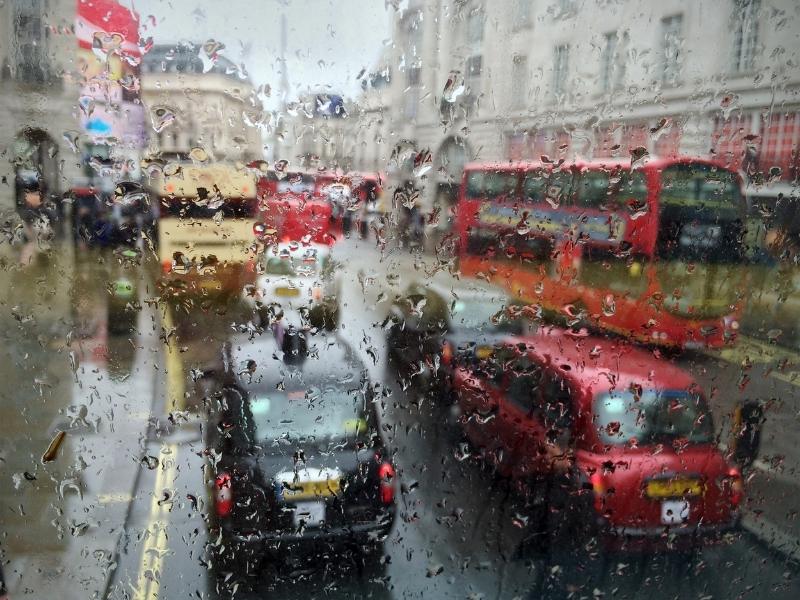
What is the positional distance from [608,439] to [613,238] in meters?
0.72

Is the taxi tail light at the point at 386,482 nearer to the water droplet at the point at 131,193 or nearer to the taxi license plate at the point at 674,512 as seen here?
the taxi license plate at the point at 674,512

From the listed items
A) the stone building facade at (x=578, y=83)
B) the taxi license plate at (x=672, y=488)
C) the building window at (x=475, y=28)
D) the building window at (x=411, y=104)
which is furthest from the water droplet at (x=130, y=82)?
the taxi license plate at (x=672, y=488)

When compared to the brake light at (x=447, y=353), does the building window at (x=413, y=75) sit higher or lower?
higher

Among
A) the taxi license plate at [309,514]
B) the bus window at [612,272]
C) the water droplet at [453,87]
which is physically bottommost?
the taxi license plate at [309,514]

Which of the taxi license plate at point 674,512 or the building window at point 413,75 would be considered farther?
the taxi license plate at point 674,512

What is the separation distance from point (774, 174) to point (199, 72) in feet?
6.62

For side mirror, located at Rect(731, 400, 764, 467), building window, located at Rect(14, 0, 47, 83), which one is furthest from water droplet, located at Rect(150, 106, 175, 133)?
side mirror, located at Rect(731, 400, 764, 467)

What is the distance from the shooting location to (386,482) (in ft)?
7.19

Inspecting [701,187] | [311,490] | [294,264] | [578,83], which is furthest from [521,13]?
[311,490]

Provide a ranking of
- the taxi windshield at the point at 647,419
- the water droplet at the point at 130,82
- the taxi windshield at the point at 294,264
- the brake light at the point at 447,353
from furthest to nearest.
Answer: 1. the brake light at the point at 447,353
2. the taxi windshield at the point at 647,419
3. the taxi windshield at the point at 294,264
4. the water droplet at the point at 130,82

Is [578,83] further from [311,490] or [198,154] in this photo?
[311,490]

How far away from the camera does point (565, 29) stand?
2.14m

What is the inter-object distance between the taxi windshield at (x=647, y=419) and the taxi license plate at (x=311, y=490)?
956mm

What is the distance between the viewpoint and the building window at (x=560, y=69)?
2128 mm
